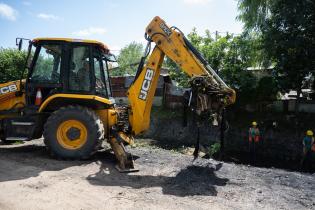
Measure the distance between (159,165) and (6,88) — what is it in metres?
4.27

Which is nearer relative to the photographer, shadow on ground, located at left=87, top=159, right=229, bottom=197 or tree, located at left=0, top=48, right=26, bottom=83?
shadow on ground, located at left=87, top=159, right=229, bottom=197

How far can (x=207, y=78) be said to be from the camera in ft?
24.0

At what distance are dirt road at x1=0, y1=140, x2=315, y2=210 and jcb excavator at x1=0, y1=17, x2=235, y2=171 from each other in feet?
1.92

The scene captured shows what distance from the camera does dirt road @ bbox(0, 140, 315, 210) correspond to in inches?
206

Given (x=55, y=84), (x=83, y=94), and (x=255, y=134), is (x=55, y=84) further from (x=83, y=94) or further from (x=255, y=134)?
(x=255, y=134)

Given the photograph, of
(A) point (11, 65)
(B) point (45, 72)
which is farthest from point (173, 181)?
(A) point (11, 65)

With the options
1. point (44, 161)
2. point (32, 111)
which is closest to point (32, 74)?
point (32, 111)

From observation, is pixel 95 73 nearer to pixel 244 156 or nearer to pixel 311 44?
pixel 244 156

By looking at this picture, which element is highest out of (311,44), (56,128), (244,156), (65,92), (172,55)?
(311,44)

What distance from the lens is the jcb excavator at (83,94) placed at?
24.8ft

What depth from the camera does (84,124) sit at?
7.62 meters

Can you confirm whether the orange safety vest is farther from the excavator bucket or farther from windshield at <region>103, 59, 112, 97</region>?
the excavator bucket

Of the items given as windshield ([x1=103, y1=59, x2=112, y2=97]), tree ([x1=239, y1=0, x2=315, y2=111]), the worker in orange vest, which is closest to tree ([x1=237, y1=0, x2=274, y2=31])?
tree ([x1=239, y1=0, x2=315, y2=111])

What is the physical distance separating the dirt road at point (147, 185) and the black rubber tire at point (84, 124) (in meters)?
0.22
